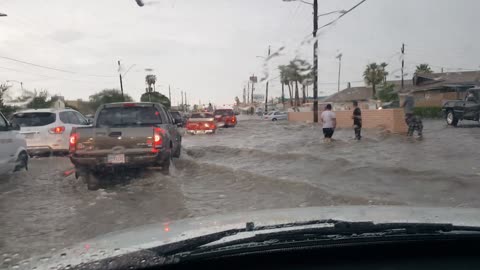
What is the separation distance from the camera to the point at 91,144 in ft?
31.0

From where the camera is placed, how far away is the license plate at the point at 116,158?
9.42 meters

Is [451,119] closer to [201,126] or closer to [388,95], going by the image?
[201,126]

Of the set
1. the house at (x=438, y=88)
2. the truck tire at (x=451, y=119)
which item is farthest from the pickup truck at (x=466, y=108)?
the house at (x=438, y=88)

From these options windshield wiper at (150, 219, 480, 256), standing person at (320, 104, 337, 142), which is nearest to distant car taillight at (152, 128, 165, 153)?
windshield wiper at (150, 219, 480, 256)

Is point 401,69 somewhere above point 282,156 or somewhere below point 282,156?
above

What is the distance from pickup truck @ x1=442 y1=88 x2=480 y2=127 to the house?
38.2 feet

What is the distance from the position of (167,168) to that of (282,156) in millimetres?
5548

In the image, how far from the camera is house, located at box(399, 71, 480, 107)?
41031 mm

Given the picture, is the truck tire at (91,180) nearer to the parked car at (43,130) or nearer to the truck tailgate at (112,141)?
the truck tailgate at (112,141)

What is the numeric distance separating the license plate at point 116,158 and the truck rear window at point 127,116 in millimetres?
1512

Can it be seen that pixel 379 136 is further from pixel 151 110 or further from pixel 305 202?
pixel 305 202

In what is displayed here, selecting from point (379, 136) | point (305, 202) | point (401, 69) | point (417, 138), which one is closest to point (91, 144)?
point (305, 202)

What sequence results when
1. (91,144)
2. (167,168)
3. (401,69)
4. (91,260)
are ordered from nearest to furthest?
(91,260) → (91,144) → (167,168) → (401,69)

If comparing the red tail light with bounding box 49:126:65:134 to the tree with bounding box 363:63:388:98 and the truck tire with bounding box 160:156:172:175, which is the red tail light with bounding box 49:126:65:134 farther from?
the tree with bounding box 363:63:388:98
